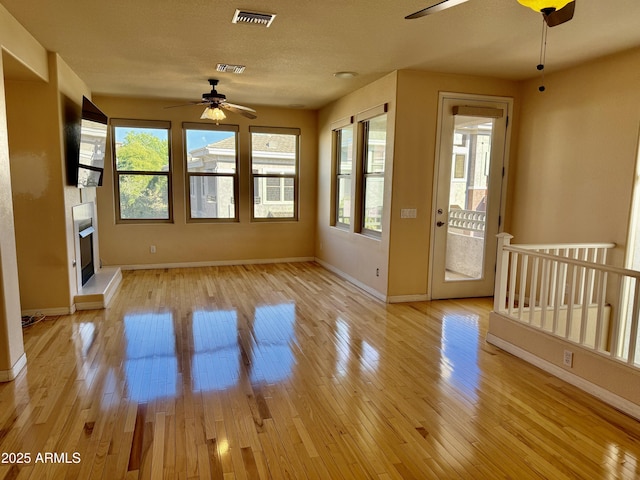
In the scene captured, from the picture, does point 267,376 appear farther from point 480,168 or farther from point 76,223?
point 480,168

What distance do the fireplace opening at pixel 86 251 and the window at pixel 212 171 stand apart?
1684 millimetres

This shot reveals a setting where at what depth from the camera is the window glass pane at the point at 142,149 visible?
6352 millimetres

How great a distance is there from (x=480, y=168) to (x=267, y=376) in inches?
142

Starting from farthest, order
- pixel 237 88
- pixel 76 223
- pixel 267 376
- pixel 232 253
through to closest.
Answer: pixel 232 253 < pixel 237 88 < pixel 76 223 < pixel 267 376

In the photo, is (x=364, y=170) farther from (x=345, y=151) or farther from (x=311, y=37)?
(x=311, y=37)

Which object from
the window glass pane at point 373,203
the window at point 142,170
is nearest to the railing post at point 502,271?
the window glass pane at point 373,203

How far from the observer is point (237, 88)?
5559mm

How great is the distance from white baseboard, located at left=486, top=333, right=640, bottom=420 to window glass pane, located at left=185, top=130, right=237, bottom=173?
16.2ft

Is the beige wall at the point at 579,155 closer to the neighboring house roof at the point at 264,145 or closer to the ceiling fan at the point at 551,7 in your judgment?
the ceiling fan at the point at 551,7

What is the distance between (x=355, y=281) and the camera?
578 cm

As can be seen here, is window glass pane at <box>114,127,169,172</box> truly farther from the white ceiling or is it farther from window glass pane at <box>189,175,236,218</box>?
the white ceiling

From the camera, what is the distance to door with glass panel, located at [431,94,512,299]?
15.8 ft

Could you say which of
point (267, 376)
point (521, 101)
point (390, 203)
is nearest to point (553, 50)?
point (521, 101)

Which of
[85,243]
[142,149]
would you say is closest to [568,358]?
[85,243]
